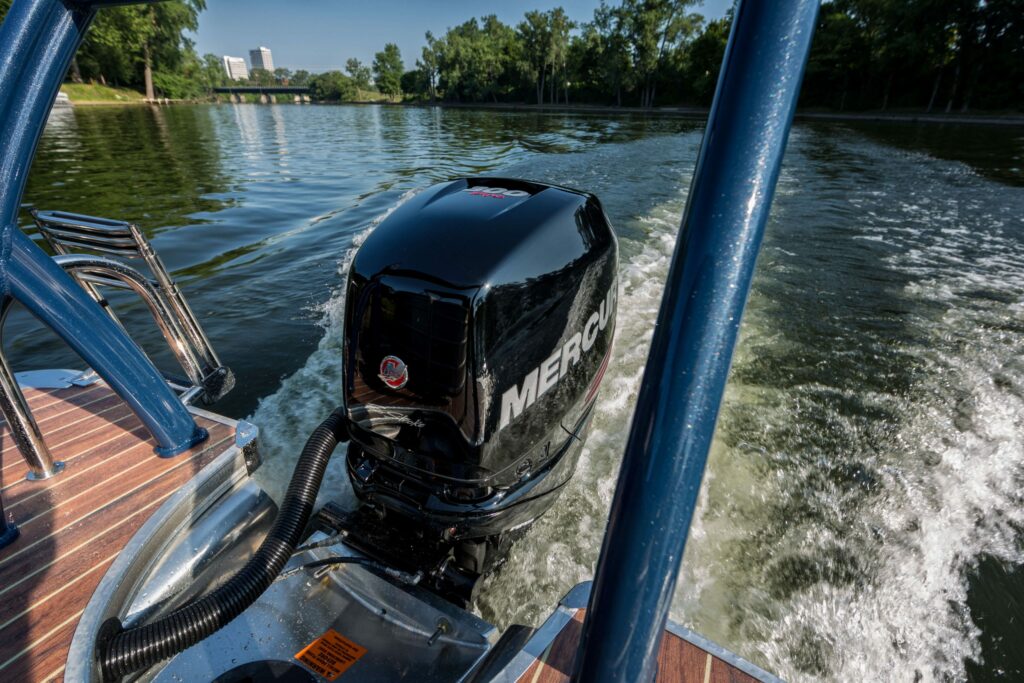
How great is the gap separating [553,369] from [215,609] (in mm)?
1045

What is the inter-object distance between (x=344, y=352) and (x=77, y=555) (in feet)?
2.98

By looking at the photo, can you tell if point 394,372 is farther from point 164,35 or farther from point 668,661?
point 164,35

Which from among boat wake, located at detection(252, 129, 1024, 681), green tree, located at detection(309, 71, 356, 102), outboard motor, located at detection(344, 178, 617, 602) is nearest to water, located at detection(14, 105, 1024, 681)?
boat wake, located at detection(252, 129, 1024, 681)

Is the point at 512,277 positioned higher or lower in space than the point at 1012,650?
higher

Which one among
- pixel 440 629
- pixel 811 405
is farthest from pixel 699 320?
pixel 811 405

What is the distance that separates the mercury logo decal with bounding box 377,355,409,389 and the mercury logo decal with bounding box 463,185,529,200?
0.65 m

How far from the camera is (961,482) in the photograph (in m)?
2.06

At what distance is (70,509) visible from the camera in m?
1.55

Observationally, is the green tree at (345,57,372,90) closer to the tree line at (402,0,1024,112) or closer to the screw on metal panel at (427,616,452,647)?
the tree line at (402,0,1024,112)

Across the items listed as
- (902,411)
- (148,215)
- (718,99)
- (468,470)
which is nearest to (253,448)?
(468,470)

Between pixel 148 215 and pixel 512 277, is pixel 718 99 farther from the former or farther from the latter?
pixel 148 215

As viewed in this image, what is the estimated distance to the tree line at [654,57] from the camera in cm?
2688

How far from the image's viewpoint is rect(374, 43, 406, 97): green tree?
80.0 m

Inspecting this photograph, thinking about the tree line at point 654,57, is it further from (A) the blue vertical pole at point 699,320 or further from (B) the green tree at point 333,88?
(B) the green tree at point 333,88
